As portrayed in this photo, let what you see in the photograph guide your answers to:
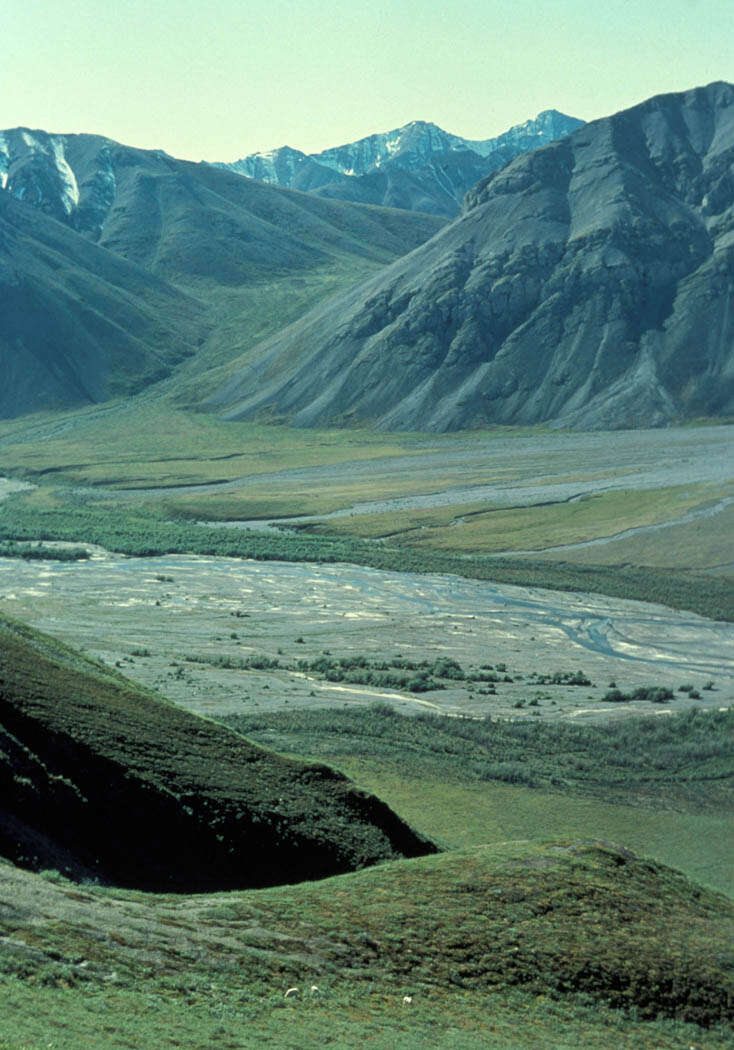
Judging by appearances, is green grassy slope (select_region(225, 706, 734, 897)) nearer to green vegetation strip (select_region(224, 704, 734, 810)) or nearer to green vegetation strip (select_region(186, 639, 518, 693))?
green vegetation strip (select_region(224, 704, 734, 810))

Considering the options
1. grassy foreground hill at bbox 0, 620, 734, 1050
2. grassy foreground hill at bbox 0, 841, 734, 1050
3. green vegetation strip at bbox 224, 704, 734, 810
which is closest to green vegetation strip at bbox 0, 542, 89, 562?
green vegetation strip at bbox 224, 704, 734, 810

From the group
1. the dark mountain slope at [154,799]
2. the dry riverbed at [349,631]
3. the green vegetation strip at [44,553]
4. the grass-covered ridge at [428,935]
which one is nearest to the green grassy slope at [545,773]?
the dry riverbed at [349,631]

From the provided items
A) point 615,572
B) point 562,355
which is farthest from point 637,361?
point 615,572

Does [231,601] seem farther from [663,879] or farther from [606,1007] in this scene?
[606,1007]

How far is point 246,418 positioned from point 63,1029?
181340 mm

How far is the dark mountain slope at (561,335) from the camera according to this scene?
560ft

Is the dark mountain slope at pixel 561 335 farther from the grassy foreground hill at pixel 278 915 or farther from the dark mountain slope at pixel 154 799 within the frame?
the grassy foreground hill at pixel 278 915

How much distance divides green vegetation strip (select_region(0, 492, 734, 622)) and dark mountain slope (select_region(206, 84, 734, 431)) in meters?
67.2

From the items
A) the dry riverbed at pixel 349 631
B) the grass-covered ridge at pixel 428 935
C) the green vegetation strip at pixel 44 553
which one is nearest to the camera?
the grass-covered ridge at pixel 428 935

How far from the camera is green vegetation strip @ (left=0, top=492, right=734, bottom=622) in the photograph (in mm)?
85625

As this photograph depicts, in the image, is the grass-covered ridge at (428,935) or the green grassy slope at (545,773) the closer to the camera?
the grass-covered ridge at (428,935)

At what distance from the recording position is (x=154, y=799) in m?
25.5

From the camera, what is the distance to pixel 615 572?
303 feet

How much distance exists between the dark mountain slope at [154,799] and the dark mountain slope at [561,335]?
141608 mm
